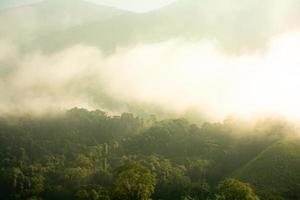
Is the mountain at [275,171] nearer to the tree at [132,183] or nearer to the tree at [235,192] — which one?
the tree at [235,192]

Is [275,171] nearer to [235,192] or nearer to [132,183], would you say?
[235,192]

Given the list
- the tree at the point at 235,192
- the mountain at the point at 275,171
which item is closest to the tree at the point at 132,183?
the tree at the point at 235,192

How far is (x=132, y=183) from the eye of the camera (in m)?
137

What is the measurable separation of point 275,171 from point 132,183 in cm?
6714

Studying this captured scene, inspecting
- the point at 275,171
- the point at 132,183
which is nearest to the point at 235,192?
the point at 132,183

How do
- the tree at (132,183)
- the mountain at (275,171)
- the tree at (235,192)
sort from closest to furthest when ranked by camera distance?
1. the tree at (235,192)
2. the tree at (132,183)
3. the mountain at (275,171)

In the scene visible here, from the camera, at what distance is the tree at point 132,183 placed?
5384 inches

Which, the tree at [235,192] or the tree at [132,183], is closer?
the tree at [235,192]

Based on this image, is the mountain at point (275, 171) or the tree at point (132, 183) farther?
the mountain at point (275, 171)

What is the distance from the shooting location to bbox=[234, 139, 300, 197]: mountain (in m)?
165

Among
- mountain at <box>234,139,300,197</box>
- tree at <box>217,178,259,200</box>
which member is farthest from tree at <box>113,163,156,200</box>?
mountain at <box>234,139,300,197</box>

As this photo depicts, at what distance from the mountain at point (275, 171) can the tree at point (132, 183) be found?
1920 inches

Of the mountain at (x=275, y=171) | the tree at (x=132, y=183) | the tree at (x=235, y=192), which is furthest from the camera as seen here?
the mountain at (x=275, y=171)

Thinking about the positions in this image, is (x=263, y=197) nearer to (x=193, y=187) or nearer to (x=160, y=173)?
(x=193, y=187)
